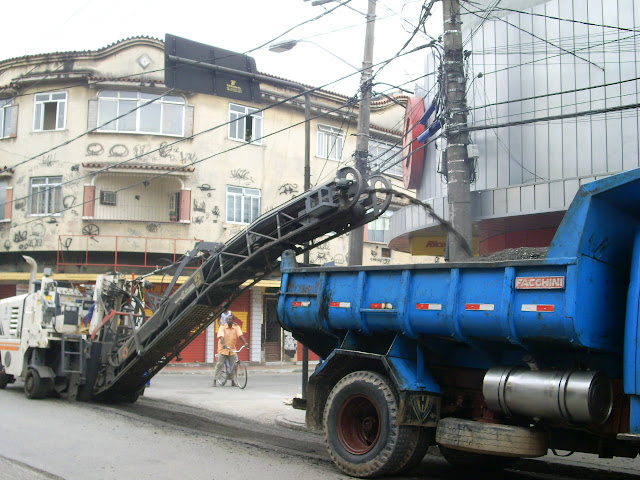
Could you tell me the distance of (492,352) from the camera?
24.6 ft

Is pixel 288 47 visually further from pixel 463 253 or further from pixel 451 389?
pixel 451 389

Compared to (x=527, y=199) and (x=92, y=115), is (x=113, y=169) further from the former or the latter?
(x=527, y=199)

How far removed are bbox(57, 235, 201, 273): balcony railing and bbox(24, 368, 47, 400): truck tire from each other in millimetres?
11182

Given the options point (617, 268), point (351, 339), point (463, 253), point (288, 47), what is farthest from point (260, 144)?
point (617, 268)

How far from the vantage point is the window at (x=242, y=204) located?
90.0 feet

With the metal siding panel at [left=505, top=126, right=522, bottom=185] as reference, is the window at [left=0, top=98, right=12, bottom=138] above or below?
above

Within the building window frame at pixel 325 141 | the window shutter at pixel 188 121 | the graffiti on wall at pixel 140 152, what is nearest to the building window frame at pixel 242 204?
the graffiti on wall at pixel 140 152

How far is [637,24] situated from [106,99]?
19.4 m

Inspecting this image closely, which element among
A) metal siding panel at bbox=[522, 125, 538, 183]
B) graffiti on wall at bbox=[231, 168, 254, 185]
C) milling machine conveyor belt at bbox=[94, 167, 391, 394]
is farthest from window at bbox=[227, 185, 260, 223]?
metal siding panel at bbox=[522, 125, 538, 183]

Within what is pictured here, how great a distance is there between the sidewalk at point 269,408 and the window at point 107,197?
722 cm

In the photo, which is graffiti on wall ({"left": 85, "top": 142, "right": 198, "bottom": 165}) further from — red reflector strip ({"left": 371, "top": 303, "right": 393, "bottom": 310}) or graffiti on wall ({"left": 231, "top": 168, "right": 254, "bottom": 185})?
red reflector strip ({"left": 371, "top": 303, "right": 393, "bottom": 310})

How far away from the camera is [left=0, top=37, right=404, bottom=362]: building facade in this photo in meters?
25.8

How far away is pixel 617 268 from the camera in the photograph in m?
6.80

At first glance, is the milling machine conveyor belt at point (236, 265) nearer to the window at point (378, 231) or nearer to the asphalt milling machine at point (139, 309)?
the asphalt milling machine at point (139, 309)
